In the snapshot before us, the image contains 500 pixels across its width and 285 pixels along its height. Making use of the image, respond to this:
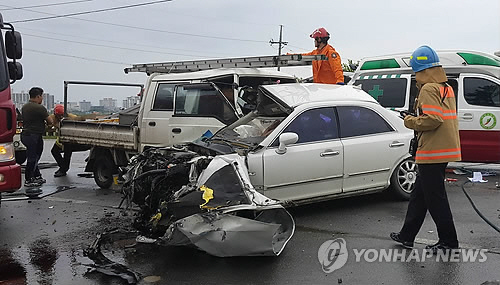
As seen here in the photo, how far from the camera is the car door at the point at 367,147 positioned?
659 centimetres

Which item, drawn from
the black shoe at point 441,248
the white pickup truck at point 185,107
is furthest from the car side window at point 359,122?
the black shoe at point 441,248

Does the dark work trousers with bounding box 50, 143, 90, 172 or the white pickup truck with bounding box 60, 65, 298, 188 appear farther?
the dark work trousers with bounding box 50, 143, 90, 172

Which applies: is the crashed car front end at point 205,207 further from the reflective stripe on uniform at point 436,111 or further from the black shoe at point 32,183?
the black shoe at point 32,183

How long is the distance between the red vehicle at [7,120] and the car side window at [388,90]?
6894mm

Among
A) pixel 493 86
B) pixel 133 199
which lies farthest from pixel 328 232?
pixel 493 86

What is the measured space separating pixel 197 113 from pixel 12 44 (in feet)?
9.16

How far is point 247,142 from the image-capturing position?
6.31m

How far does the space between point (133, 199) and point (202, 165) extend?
882 millimetres

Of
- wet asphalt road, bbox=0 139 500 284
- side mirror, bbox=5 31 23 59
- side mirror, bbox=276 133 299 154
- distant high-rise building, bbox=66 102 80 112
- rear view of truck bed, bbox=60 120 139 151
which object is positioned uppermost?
side mirror, bbox=5 31 23 59

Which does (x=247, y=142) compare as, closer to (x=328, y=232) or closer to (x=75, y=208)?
(x=328, y=232)

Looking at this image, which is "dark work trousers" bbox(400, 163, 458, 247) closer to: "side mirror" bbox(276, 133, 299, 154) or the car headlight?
"side mirror" bbox(276, 133, 299, 154)

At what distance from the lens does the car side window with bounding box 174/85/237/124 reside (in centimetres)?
783

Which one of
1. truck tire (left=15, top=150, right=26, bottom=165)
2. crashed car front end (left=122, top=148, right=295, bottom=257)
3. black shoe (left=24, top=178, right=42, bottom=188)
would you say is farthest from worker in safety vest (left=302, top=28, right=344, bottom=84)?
truck tire (left=15, top=150, right=26, bottom=165)

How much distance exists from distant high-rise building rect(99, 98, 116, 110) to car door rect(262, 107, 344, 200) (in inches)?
228
